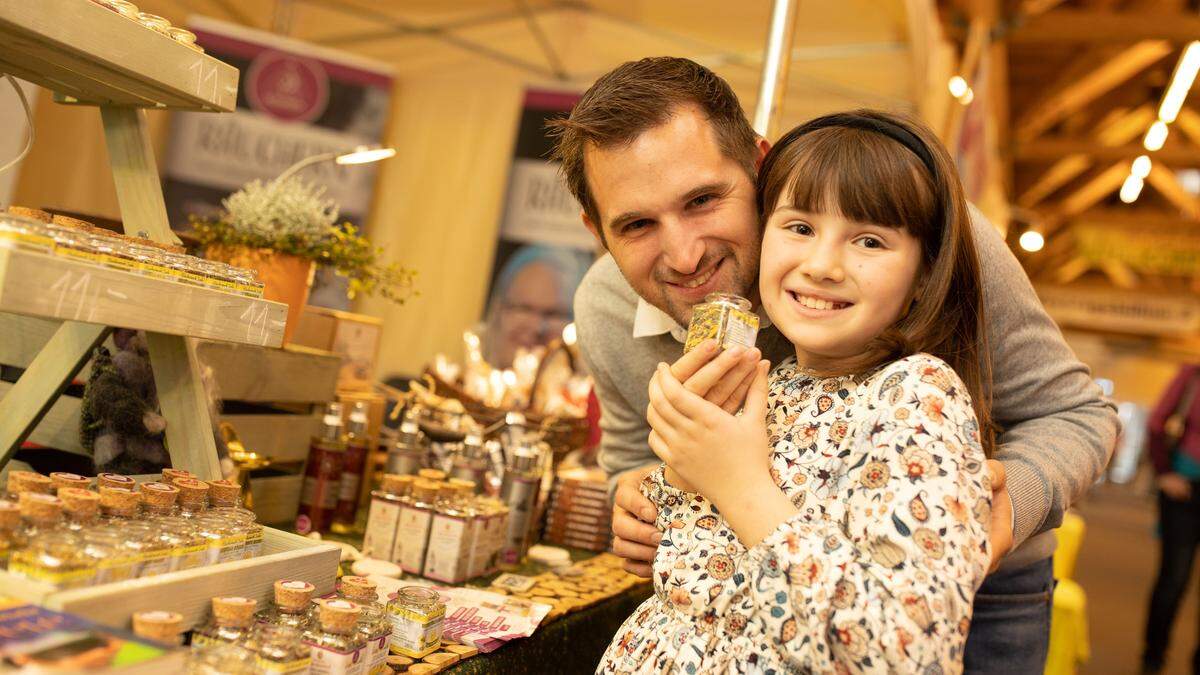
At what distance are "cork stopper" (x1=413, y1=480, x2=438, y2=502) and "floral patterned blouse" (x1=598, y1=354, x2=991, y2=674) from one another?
2.17 ft

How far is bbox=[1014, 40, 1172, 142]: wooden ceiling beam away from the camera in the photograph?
7.95 meters

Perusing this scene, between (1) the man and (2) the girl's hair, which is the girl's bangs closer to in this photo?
(2) the girl's hair

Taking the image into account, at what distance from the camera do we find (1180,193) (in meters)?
11.2

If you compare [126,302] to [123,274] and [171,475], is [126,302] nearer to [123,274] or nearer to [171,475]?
[123,274]

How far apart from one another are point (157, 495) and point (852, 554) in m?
0.87

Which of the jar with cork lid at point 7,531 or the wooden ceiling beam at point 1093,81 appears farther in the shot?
the wooden ceiling beam at point 1093,81

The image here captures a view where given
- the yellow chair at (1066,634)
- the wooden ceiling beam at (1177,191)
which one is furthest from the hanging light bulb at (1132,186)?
the yellow chair at (1066,634)

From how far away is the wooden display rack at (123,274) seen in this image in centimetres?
100

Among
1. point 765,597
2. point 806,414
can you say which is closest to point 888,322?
point 806,414

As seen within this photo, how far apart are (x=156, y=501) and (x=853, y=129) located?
1.07m

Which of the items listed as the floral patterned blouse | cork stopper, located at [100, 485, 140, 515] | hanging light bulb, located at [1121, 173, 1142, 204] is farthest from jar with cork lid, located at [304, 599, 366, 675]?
hanging light bulb, located at [1121, 173, 1142, 204]

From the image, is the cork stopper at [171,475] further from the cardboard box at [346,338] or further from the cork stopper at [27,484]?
the cardboard box at [346,338]

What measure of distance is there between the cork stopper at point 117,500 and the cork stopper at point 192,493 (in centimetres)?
10

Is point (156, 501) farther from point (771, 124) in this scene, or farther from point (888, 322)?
point (771, 124)
